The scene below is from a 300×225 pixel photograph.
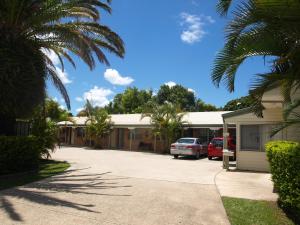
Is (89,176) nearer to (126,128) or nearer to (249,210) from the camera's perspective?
(249,210)

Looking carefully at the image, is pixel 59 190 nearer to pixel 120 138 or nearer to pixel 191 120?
pixel 191 120

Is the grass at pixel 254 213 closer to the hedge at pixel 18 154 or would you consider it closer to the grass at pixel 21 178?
the grass at pixel 21 178

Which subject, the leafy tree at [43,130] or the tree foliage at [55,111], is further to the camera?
the tree foliage at [55,111]

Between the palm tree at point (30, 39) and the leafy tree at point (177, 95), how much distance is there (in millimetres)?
47612

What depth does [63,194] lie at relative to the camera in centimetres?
891

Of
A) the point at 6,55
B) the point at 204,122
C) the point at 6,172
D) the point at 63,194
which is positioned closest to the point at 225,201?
the point at 63,194

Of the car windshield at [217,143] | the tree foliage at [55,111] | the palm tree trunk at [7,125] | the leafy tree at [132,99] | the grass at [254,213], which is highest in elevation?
the leafy tree at [132,99]

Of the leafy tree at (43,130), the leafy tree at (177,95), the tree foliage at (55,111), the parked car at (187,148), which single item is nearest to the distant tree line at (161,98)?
the leafy tree at (177,95)

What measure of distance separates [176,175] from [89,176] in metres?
3.67

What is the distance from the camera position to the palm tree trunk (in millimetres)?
13266

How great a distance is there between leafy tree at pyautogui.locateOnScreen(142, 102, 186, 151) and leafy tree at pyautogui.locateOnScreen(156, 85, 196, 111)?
3261cm

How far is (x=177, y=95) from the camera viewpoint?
62000 millimetres

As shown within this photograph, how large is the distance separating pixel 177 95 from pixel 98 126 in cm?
3121

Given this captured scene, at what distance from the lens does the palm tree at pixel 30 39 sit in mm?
11891
